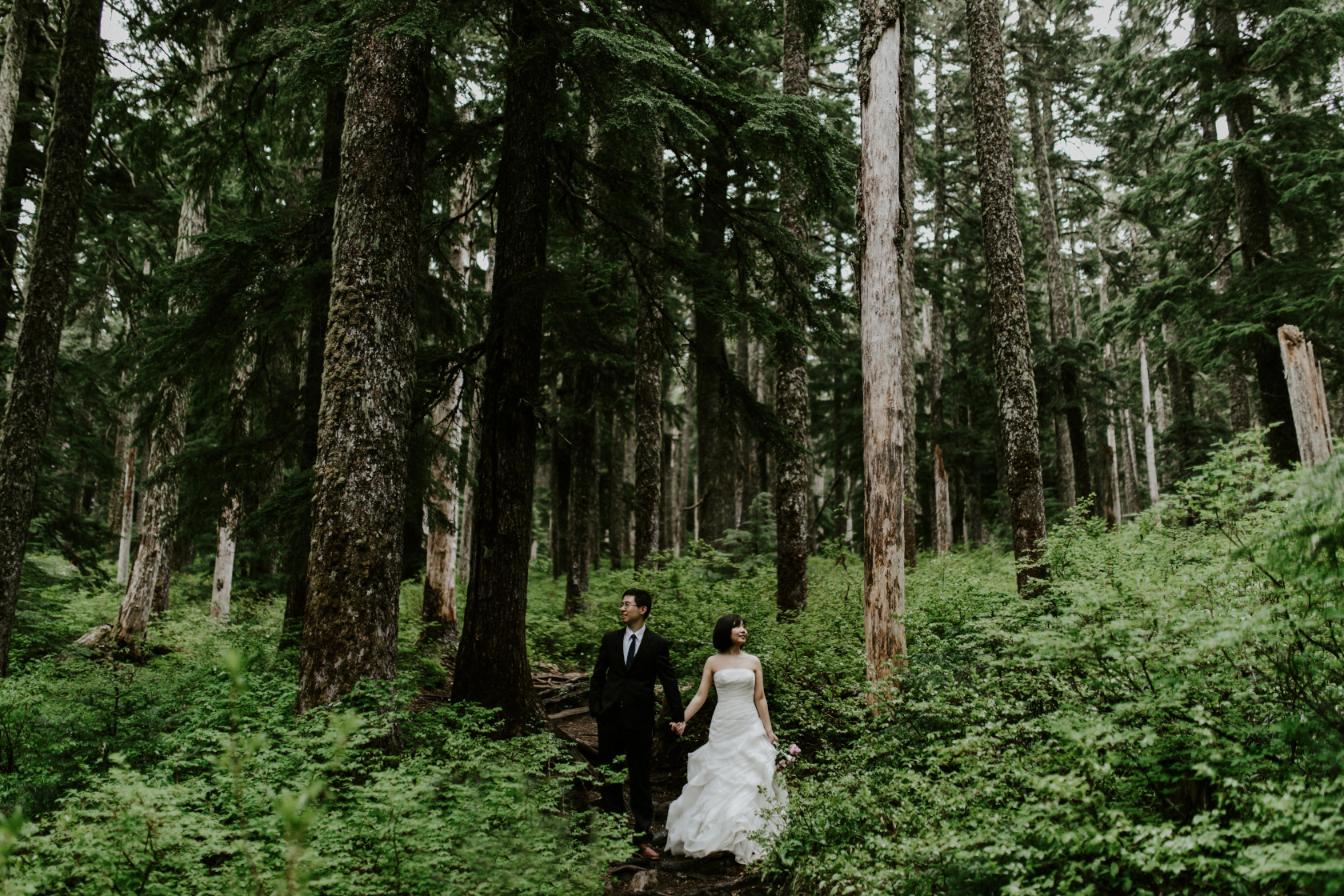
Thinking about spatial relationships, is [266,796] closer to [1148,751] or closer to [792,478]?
[1148,751]

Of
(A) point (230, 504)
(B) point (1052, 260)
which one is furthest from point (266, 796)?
(B) point (1052, 260)

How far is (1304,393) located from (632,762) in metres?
9.92

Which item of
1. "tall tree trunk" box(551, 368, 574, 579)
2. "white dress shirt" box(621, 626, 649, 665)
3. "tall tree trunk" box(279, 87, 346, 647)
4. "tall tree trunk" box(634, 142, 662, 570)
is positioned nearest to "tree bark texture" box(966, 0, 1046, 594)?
"tall tree trunk" box(634, 142, 662, 570)

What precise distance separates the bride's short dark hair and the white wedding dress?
0.22 m

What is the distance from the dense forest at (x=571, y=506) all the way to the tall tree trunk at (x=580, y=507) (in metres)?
0.09

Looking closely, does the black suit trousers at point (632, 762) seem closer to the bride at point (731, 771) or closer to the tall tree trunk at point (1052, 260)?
the bride at point (731, 771)

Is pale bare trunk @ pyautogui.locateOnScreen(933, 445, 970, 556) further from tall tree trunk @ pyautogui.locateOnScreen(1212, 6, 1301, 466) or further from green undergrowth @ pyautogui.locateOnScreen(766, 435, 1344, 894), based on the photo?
green undergrowth @ pyautogui.locateOnScreen(766, 435, 1344, 894)

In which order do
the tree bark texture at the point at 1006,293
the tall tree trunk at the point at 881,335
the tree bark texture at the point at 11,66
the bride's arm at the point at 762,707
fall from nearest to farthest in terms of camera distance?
the bride's arm at the point at 762,707 < the tall tree trunk at the point at 881,335 < the tree bark texture at the point at 11,66 < the tree bark texture at the point at 1006,293

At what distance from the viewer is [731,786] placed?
6090 mm

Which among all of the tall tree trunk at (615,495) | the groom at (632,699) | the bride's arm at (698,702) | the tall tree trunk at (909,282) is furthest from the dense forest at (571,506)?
the tall tree trunk at (615,495)

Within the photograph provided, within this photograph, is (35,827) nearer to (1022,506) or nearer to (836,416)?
(1022,506)

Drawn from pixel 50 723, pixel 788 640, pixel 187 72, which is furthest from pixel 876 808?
pixel 187 72

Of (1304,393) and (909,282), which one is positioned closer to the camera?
(1304,393)

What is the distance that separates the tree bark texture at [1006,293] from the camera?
32.8ft
